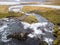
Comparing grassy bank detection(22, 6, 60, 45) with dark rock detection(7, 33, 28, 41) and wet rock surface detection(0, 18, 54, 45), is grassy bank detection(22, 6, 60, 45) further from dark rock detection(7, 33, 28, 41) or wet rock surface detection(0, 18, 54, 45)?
dark rock detection(7, 33, 28, 41)

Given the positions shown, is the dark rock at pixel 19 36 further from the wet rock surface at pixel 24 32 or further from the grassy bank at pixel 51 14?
the grassy bank at pixel 51 14

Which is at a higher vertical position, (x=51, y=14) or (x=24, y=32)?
(x=51, y=14)

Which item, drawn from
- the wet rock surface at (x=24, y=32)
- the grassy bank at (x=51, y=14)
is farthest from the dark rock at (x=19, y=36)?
the grassy bank at (x=51, y=14)

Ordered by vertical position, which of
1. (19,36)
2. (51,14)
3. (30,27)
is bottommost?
(19,36)

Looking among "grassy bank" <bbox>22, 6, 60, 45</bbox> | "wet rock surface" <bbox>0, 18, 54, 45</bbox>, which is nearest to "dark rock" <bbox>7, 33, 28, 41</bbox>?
"wet rock surface" <bbox>0, 18, 54, 45</bbox>

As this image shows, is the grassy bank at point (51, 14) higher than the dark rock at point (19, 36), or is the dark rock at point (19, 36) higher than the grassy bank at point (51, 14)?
the grassy bank at point (51, 14)

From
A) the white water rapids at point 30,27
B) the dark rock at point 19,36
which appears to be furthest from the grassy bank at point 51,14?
the dark rock at point 19,36

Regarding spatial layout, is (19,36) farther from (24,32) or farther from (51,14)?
(51,14)

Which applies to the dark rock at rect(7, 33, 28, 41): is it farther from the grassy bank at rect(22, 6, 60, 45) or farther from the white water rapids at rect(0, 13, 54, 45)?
the grassy bank at rect(22, 6, 60, 45)

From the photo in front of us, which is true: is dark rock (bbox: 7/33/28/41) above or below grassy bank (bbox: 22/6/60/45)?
below

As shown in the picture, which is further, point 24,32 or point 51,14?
point 51,14

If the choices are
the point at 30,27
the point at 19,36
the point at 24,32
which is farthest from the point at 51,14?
the point at 19,36
